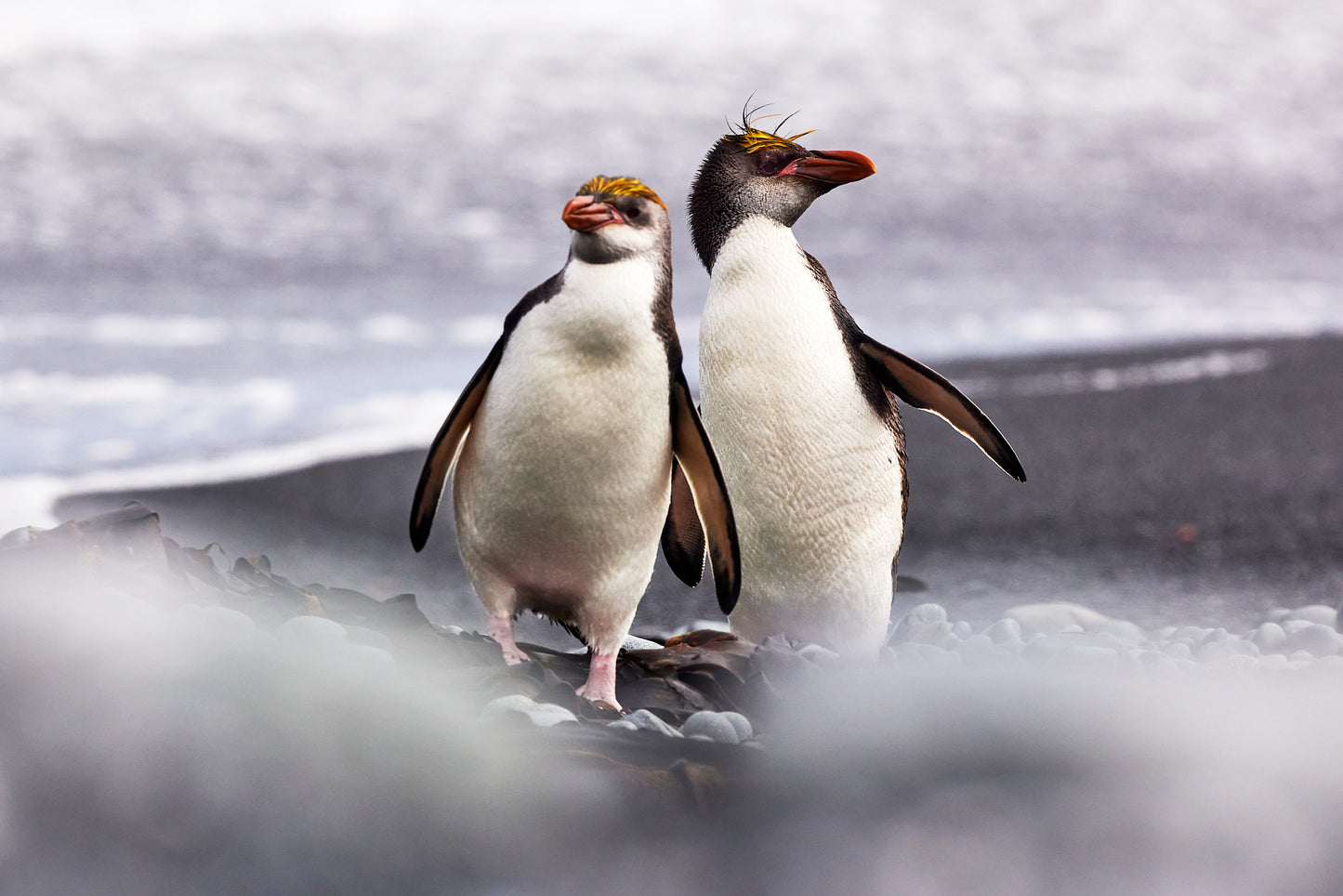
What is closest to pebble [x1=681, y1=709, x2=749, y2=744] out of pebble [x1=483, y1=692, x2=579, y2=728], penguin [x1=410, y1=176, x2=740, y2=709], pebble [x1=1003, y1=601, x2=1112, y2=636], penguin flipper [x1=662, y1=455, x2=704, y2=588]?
pebble [x1=483, y1=692, x2=579, y2=728]

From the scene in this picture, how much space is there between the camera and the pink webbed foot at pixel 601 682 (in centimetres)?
187

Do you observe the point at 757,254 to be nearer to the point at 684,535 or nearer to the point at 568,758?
the point at 684,535

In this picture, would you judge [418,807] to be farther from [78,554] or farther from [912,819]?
[78,554]

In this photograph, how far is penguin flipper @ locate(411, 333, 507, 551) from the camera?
6.41 feet

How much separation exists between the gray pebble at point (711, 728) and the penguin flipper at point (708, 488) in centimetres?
36

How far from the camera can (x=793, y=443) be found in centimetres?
228

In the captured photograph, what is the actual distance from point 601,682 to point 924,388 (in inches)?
36.4

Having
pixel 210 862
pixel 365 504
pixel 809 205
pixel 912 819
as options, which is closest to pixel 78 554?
pixel 210 862

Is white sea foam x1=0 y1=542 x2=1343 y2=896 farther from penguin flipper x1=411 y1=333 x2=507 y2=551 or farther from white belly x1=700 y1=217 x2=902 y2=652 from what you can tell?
white belly x1=700 y1=217 x2=902 y2=652

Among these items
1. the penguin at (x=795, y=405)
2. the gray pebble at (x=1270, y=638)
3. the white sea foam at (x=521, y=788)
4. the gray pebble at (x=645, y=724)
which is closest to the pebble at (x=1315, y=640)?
the gray pebble at (x=1270, y=638)

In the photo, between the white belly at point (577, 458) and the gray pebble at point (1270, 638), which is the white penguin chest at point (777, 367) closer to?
the white belly at point (577, 458)

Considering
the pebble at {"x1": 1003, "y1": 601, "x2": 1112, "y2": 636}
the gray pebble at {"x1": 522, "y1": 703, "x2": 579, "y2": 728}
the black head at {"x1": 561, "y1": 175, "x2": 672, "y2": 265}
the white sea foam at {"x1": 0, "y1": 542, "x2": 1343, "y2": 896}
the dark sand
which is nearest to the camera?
the white sea foam at {"x1": 0, "y1": 542, "x2": 1343, "y2": 896}

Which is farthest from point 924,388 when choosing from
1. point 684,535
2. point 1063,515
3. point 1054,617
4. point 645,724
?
point 1063,515

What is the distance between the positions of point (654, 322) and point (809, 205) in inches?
26.1
